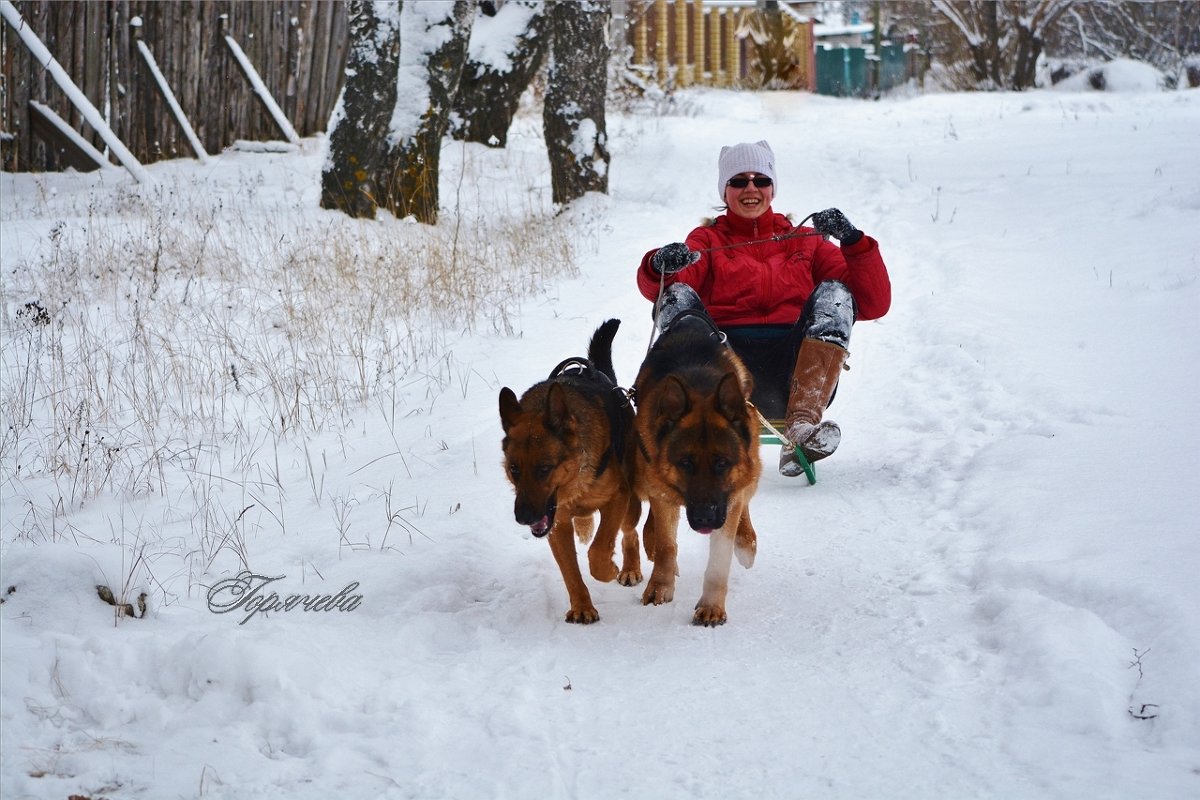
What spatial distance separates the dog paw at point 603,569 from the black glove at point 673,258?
149 centimetres

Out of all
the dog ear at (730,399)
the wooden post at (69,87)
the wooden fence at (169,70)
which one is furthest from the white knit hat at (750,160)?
the wooden fence at (169,70)

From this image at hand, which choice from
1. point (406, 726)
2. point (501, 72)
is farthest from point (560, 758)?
point (501, 72)

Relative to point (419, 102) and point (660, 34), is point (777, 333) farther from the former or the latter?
point (660, 34)

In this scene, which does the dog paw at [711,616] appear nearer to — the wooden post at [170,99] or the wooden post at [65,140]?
the wooden post at [65,140]

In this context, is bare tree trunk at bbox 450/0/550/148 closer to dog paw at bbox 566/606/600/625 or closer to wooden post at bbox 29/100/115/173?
wooden post at bbox 29/100/115/173

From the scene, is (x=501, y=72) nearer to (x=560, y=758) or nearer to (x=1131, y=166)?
(x=1131, y=166)

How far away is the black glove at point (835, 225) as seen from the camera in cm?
463

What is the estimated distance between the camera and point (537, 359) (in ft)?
21.9

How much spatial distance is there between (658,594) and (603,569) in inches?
8.9

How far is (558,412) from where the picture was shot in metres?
3.63

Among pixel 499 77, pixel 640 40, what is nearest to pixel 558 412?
pixel 499 77

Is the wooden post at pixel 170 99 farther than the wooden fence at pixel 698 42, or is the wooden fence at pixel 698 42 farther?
the wooden fence at pixel 698 42

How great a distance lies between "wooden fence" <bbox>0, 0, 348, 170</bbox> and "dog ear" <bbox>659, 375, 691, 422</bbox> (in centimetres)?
1042

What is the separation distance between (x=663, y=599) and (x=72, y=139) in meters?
10.4
